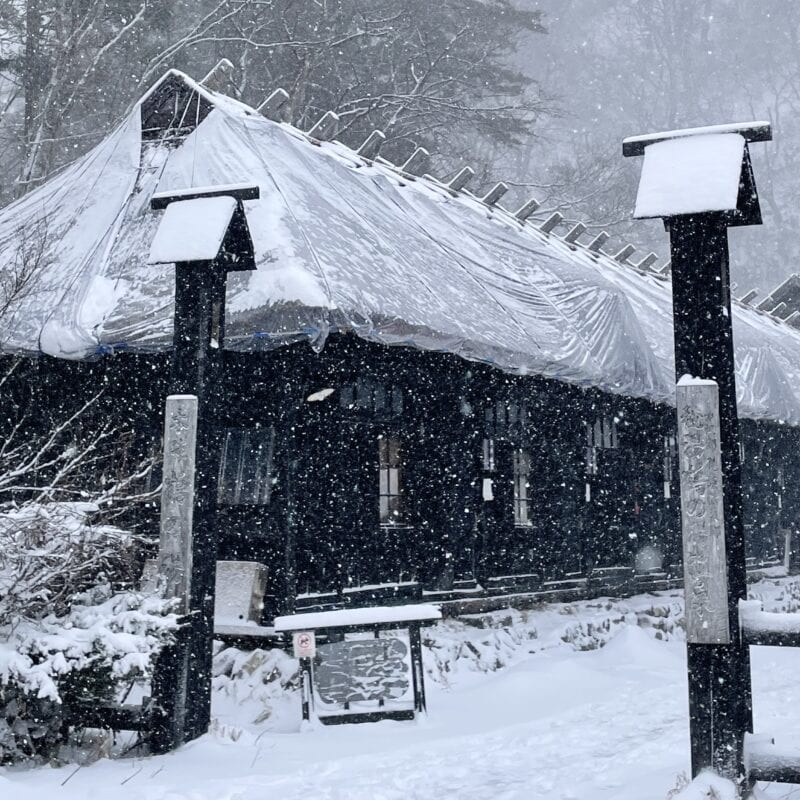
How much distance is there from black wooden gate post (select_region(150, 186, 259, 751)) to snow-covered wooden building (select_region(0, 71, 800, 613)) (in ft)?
4.93

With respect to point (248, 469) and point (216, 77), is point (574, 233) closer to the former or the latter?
point (216, 77)

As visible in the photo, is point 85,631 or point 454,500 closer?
point 85,631

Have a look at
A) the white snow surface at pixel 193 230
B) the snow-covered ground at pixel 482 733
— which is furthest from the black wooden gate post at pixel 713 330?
the white snow surface at pixel 193 230

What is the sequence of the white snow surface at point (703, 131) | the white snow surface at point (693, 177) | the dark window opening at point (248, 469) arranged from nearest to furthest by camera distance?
the white snow surface at point (693, 177) → the white snow surface at point (703, 131) → the dark window opening at point (248, 469)

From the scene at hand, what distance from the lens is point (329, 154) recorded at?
12562 millimetres

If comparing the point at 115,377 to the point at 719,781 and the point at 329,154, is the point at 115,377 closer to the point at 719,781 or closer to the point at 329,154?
the point at 329,154

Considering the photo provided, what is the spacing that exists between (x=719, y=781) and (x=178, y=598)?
3653mm

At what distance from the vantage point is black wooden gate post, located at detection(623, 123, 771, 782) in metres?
5.53

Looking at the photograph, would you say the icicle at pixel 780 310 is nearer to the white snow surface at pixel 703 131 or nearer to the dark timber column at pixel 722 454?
the white snow surface at pixel 703 131

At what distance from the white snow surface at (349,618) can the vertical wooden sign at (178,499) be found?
1.26m

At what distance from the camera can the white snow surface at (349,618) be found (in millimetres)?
8156

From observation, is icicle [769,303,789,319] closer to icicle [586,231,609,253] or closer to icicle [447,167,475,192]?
icicle [586,231,609,253]

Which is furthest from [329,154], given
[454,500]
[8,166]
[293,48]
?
[8,166]

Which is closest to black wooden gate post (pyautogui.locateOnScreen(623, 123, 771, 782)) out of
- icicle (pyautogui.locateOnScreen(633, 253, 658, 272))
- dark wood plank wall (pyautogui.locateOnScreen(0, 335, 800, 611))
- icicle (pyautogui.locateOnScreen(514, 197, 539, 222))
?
dark wood plank wall (pyautogui.locateOnScreen(0, 335, 800, 611))
